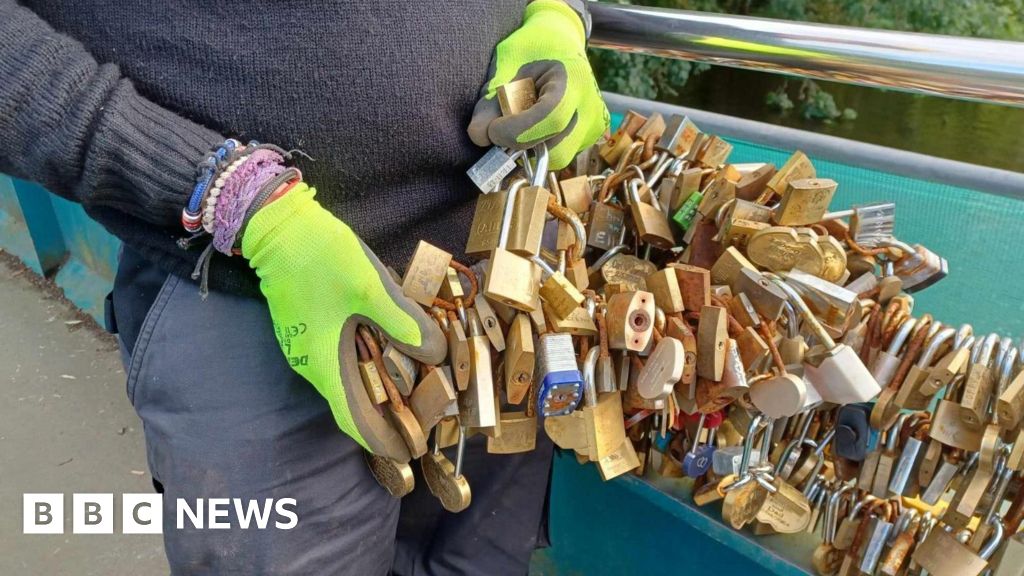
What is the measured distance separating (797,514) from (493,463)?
0.42m

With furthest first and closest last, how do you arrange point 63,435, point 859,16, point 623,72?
point 859,16, point 623,72, point 63,435

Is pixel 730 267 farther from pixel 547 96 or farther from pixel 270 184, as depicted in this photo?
pixel 270 184

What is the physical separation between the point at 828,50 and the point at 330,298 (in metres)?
0.80

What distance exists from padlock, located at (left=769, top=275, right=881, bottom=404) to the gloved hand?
308 millimetres

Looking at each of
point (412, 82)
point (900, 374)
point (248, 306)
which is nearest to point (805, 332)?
point (900, 374)

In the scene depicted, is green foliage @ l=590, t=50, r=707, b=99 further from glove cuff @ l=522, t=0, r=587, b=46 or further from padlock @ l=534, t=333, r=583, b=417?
padlock @ l=534, t=333, r=583, b=417

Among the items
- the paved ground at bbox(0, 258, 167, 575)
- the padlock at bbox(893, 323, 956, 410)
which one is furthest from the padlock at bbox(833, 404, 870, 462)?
the paved ground at bbox(0, 258, 167, 575)

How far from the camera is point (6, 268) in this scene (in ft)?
10.3

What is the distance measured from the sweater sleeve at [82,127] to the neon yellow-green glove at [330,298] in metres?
0.10

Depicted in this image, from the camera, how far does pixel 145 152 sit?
0.74m

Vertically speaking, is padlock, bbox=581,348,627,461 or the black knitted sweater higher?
the black knitted sweater

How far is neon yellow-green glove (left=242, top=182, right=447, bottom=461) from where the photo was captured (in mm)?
760

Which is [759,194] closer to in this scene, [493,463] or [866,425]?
[866,425]

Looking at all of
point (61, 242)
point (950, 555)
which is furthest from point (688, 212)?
point (61, 242)
